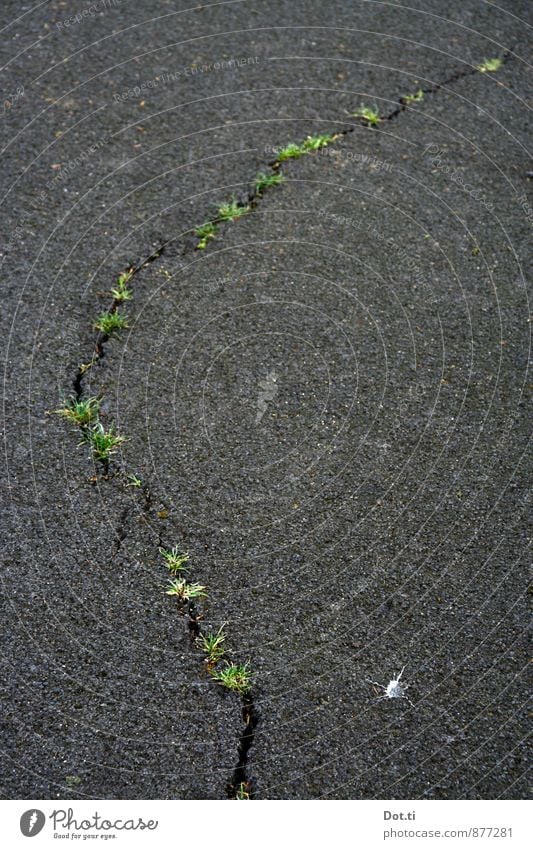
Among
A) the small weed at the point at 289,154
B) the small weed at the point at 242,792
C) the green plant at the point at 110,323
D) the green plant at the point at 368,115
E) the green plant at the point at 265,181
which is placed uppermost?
the green plant at the point at 368,115

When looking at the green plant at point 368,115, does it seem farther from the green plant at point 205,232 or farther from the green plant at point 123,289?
the green plant at point 123,289

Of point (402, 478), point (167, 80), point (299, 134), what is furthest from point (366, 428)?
point (167, 80)

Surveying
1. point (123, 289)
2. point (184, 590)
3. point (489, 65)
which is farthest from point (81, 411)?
point (489, 65)

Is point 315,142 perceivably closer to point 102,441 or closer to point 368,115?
point 368,115

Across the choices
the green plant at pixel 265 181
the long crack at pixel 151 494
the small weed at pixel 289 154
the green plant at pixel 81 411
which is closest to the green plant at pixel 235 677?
the long crack at pixel 151 494

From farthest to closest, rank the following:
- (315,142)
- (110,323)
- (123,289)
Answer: (315,142), (123,289), (110,323)
